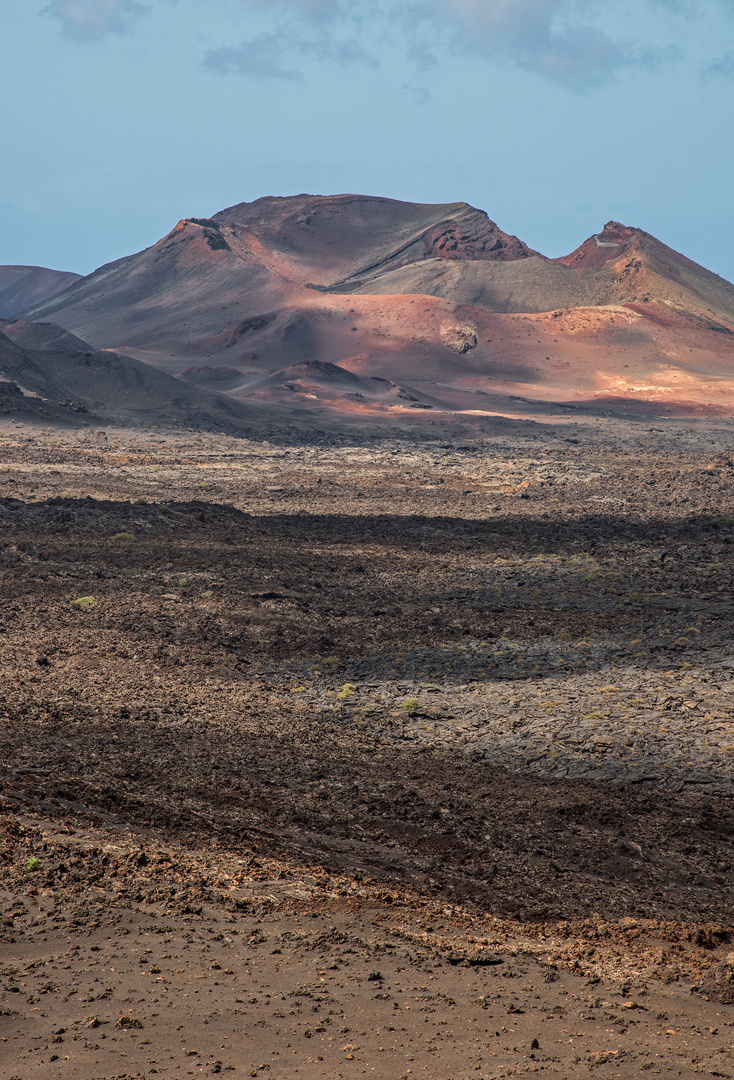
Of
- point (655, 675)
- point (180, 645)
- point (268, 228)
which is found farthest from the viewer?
point (268, 228)

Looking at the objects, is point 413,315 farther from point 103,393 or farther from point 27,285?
point 27,285

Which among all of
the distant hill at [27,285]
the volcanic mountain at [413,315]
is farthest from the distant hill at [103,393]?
the distant hill at [27,285]

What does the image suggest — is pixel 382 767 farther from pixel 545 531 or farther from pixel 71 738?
pixel 545 531

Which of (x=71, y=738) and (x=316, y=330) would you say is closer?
(x=71, y=738)

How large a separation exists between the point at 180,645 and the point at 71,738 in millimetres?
3600

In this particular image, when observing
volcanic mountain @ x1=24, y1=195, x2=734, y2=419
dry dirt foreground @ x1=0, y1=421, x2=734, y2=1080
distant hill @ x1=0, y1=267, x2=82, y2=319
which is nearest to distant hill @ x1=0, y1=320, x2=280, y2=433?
volcanic mountain @ x1=24, y1=195, x2=734, y2=419

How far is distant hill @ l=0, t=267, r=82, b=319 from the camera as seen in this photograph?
16312 centimetres

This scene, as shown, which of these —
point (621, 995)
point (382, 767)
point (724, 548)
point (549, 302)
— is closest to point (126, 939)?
point (621, 995)

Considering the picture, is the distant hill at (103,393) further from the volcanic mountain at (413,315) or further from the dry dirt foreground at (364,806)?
the dry dirt foreground at (364,806)

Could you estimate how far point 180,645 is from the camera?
13984 mm

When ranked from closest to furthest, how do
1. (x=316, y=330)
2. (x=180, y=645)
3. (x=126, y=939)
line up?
(x=126, y=939) → (x=180, y=645) → (x=316, y=330)

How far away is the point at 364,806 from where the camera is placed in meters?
8.99

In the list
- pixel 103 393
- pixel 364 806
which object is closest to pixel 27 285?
pixel 103 393

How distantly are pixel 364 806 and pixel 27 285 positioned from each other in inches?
7129
